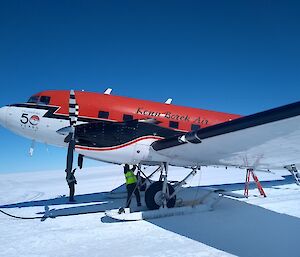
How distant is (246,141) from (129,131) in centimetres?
450

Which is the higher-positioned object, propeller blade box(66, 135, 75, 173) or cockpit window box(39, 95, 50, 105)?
cockpit window box(39, 95, 50, 105)

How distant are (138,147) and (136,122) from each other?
0.97 m

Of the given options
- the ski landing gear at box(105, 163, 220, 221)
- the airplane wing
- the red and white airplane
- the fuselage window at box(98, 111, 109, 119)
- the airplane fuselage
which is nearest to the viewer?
the airplane wing

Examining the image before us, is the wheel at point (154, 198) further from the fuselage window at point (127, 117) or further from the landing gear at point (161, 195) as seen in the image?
the fuselage window at point (127, 117)

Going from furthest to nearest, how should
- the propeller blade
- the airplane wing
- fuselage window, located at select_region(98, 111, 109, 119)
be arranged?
fuselage window, located at select_region(98, 111, 109, 119)
the propeller blade
the airplane wing

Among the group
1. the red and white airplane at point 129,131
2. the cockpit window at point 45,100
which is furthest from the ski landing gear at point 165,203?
the cockpit window at point 45,100

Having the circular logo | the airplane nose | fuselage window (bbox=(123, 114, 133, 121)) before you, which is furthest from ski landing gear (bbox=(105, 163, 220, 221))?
the airplane nose

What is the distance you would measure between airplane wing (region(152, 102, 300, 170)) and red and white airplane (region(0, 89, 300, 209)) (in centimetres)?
3

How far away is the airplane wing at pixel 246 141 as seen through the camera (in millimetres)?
5207

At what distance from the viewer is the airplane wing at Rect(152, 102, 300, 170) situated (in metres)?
5.21

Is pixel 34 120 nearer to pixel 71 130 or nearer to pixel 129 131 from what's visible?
pixel 71 130

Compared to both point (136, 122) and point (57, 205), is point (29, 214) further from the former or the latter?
point (136, 122)

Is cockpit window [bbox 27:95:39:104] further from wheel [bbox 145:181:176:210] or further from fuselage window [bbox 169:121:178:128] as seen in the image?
wheel [bbox 145:181:176:210]

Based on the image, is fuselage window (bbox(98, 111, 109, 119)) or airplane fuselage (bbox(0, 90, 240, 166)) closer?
airplane fuselage (bbox(0, 90, 240, 166))
